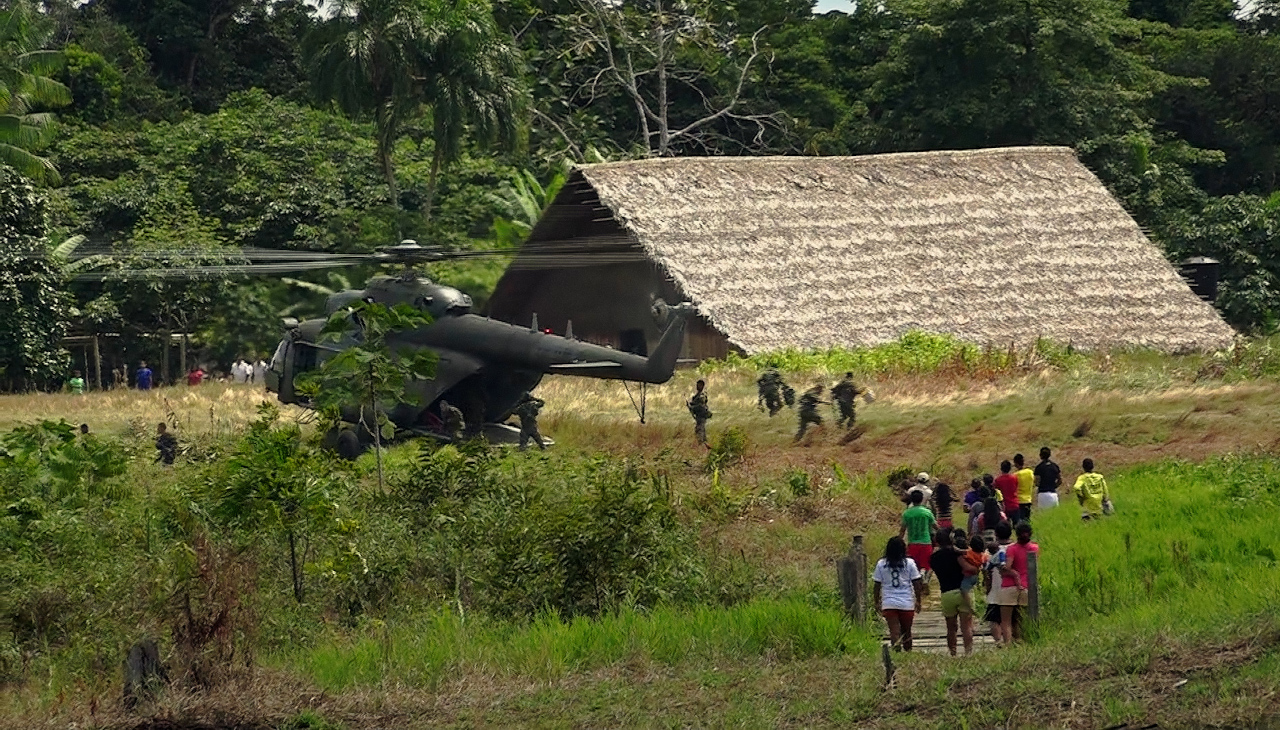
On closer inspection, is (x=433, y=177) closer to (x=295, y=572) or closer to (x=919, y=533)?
(x=295, y=572)

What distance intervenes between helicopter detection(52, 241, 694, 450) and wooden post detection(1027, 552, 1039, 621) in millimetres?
10205

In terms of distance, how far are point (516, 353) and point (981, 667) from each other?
13.6 metres

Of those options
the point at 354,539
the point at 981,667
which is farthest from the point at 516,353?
the point at 981,667

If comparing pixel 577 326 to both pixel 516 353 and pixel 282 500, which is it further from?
pixel 282 500

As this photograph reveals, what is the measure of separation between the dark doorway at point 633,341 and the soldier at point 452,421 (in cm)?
1122

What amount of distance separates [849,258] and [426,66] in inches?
450

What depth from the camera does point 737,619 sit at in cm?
1342

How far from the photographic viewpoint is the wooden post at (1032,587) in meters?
13.3

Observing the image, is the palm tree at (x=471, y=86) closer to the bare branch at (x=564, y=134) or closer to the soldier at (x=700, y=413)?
the bare branch at (x=564, y=134)

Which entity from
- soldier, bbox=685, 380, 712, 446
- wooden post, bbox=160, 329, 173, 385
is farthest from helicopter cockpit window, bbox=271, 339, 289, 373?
wooden post, bbox=160, 329, 173, 385

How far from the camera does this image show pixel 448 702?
1189cm

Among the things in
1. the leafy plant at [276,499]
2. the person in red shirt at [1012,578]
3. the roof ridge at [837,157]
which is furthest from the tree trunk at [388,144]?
the person in red shirt at [1012,578]

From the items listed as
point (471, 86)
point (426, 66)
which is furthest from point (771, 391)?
point (426, 66)

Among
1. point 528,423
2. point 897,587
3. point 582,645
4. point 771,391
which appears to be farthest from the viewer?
point 771,391
